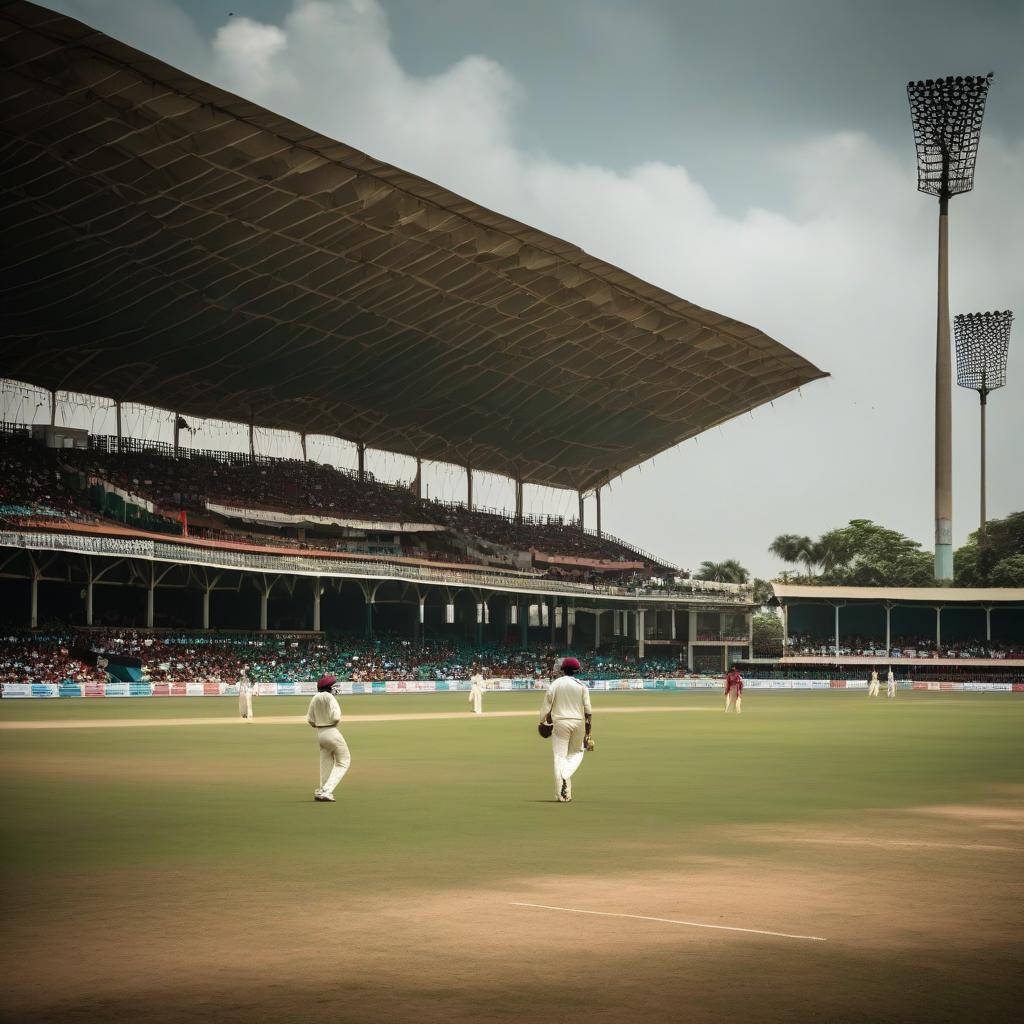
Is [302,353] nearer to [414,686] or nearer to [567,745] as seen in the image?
[414,686]

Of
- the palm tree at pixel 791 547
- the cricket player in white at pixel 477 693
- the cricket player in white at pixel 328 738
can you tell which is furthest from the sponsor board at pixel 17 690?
the palm tree at pixel 791 547

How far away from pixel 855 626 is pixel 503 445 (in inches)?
1265

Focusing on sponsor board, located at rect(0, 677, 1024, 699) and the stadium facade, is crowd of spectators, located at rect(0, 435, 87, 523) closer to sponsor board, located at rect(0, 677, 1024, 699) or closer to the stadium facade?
the stadium facade

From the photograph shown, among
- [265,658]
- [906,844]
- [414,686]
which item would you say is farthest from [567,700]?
[265,658]

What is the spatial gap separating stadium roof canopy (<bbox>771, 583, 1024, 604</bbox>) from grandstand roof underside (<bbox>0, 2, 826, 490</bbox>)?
14790 mm

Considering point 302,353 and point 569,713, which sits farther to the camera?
point 302,353

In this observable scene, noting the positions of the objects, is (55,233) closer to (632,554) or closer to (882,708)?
(882,708)

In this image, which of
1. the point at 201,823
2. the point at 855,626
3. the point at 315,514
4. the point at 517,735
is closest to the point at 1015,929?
the point at 201,823

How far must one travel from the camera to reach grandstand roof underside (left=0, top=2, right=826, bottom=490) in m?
54.9

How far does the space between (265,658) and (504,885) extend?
64383 millimetres

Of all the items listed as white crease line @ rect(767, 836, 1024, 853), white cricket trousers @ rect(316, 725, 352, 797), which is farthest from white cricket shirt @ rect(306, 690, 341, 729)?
white crease line @ rect(767, 836, 1024, 853)

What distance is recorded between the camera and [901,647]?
106 m

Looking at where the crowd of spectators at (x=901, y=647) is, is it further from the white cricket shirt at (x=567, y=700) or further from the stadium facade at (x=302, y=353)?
the white cricket shirt at (x=567, y=700)

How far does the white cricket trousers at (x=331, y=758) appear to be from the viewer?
739 inches
